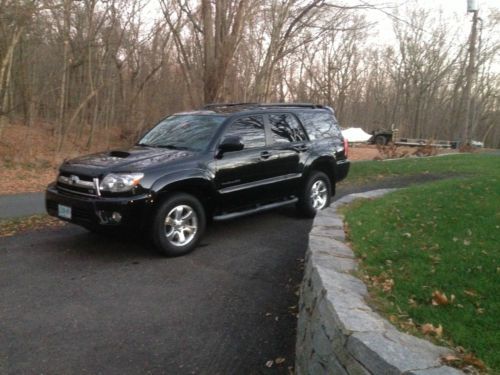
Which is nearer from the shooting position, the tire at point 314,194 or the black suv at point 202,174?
the black suv at point 202,174

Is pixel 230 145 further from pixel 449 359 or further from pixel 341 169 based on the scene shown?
pixel 449 359

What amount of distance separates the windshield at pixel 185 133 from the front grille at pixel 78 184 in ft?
4.20

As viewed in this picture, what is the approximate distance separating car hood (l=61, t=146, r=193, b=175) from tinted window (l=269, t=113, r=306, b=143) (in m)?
1.65

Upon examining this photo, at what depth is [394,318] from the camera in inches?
111

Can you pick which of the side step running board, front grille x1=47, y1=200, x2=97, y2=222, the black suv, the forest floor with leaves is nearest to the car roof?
the black suv

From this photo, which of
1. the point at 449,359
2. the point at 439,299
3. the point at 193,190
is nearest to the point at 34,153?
the point at 193,190

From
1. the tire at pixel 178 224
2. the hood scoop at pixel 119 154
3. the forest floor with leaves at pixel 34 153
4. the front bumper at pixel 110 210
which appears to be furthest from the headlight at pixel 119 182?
the forest floor with leaves at pixel 34 153

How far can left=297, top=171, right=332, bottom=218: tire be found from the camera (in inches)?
281

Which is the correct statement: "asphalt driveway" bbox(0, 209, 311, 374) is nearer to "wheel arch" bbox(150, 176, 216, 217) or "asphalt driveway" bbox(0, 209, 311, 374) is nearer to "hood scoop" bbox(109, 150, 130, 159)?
"wheel arch" bbox(150, 176, 216, 217)

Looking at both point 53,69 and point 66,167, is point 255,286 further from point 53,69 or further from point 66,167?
point 53,69

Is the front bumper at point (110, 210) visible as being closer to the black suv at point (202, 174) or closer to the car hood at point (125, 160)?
the black suv at point (202, 174)

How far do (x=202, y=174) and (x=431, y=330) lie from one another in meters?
3.45

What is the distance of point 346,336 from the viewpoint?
7.86 ft

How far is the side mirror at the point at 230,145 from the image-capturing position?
569cm
